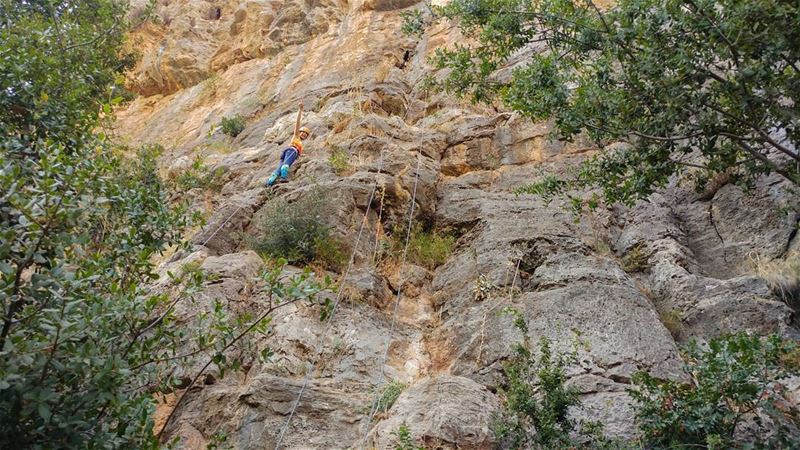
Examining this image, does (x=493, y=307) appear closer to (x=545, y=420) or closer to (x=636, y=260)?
(x=636, y=260)

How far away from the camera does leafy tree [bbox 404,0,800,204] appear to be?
5.87 metres

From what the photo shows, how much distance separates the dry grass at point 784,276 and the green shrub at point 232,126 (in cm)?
1313

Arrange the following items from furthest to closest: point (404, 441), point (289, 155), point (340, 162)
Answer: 1. point (289, 155)
2. point (340, 162)
3. point (404, 441)

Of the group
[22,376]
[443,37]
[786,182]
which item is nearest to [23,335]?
[22,376]

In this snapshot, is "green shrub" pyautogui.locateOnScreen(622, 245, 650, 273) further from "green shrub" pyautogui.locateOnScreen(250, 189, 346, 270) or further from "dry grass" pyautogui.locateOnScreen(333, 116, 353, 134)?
"dry grass" pyautogui.locateOnScreen(333, 116, 353, 134)

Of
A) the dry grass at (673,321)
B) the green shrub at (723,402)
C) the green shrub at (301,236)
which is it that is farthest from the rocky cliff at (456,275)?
the green shrub at (723,402)

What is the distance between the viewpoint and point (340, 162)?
38.8ft

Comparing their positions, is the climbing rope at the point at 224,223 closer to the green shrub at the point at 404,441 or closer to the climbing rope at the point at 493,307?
the climbing rope at the point at 493,307

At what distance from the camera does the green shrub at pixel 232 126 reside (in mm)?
17219

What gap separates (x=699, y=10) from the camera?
6051 millimetres

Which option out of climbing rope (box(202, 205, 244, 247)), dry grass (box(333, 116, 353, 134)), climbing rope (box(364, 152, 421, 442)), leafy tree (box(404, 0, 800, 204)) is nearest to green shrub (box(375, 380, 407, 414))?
climbing rope (box(364, 152, 421, 442))

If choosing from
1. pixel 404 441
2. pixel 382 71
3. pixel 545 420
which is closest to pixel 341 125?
pixel 382 71

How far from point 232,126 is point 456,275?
9.92m

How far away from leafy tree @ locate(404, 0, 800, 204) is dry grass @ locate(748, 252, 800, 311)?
1.51 meters
